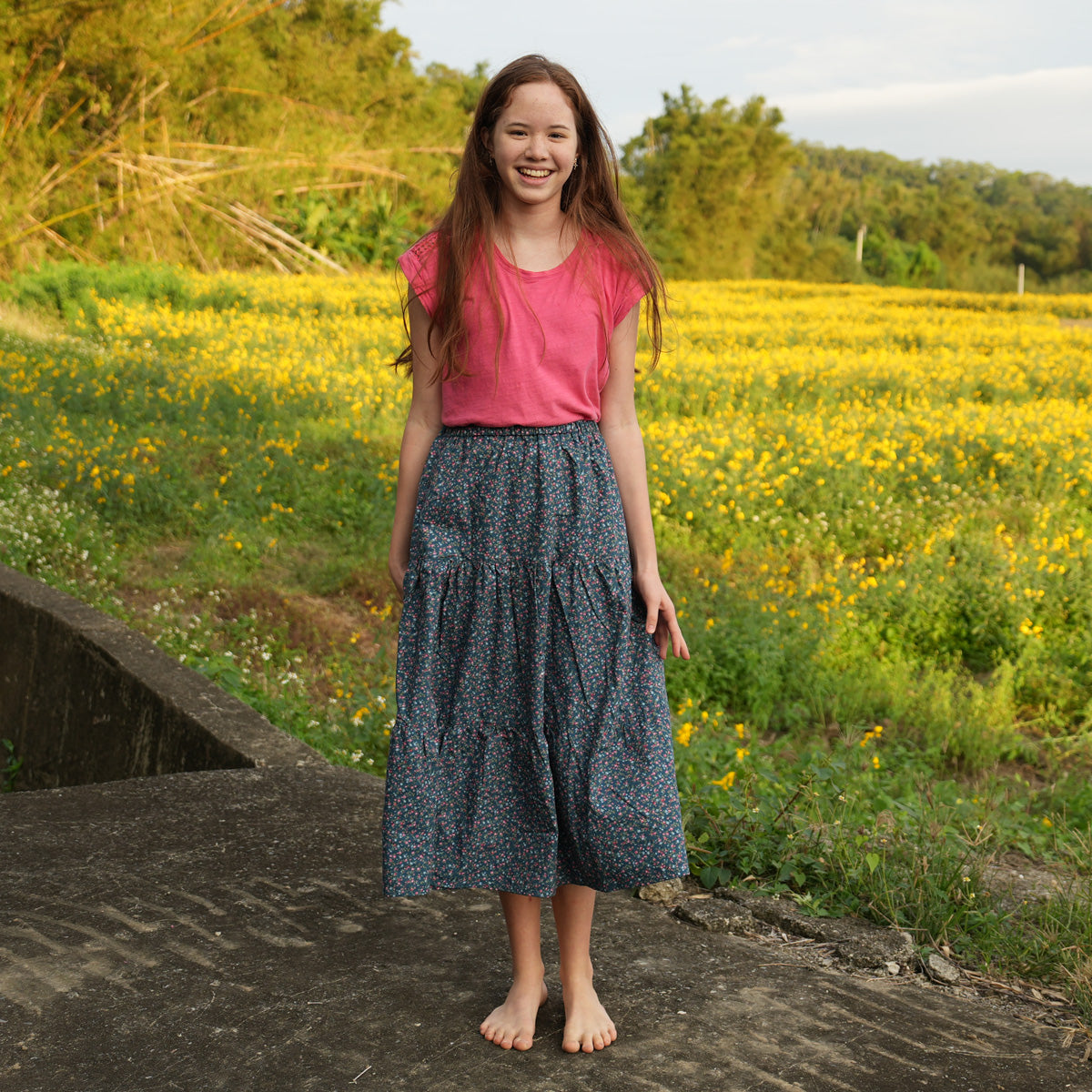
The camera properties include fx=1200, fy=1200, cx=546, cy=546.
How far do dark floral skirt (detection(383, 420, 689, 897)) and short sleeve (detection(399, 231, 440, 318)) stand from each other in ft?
0.80

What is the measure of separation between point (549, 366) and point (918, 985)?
1.29 metres

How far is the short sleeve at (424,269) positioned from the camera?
1.99 metres

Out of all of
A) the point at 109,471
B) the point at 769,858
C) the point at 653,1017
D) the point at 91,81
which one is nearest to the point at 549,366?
the point at 653,1017

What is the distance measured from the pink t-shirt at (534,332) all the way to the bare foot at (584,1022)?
93 cm

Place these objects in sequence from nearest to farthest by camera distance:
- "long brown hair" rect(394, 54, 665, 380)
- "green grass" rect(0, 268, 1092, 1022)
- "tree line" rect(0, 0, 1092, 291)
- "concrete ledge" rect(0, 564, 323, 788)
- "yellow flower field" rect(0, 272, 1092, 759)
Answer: "long brown hair" rect(394, 54, 665, 380), "green grass" rect(0, 268, 1092, 1022), "concrete ledge" rect(0, 564, 323, 788), "yellow flower field" rect(0, 272, 1092, 759), "tree line" rect(0, 0, 1092, 291)

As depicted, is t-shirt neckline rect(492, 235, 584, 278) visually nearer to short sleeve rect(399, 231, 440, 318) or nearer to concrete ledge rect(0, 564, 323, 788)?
short sleeve rect(399, 231, 440, 318)

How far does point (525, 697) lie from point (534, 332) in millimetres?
593

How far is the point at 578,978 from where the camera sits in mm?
1963

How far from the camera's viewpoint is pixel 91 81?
15406 millimetres

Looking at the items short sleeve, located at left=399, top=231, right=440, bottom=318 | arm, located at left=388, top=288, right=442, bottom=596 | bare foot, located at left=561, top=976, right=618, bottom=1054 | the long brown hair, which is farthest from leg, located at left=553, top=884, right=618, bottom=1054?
short sleeve, located at left=399, top=231, right=440, bottom=318

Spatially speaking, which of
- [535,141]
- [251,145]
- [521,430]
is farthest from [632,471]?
[251,145]

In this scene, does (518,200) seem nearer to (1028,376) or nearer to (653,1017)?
(653,1017)

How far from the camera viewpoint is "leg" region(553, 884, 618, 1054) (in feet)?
6.29

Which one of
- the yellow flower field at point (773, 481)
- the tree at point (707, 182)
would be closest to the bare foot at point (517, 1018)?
the yellow flower field at point (773, 481)
